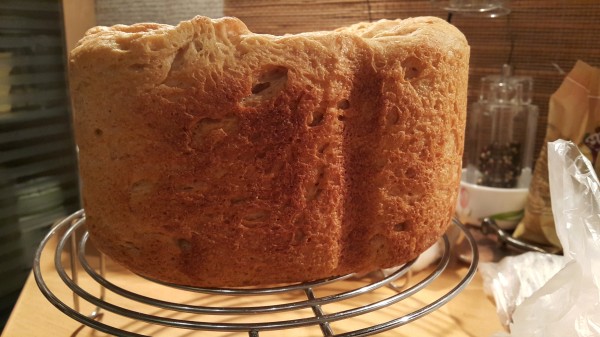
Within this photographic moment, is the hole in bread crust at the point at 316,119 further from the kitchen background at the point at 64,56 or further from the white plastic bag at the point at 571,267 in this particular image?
the kitchen background at the point at 64,56

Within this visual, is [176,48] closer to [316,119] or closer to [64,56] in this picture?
[316,119]

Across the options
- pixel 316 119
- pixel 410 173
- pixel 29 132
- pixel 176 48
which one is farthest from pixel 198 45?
pixel 29 132

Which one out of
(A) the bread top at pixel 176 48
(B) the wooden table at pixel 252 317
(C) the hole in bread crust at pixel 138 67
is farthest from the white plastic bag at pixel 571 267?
(C) the hole in bread crust at pixel 138 67

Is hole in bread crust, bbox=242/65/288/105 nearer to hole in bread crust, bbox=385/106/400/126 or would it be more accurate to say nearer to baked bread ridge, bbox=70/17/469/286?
baked bread ridge, bbox=70/17/469/286

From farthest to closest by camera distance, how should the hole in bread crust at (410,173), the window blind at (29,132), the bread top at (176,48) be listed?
the window blind at (29,132) → the hole in bread crust at (410,173) → the bread top at (176,48)

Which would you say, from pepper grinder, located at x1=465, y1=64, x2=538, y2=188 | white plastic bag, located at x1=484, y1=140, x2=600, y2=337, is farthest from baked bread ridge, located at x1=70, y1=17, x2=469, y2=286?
pepper grinder, located at x1=465, y1=64, x2=538, y2=188

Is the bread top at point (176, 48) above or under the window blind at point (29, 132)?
above

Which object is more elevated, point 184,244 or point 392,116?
point 392,116

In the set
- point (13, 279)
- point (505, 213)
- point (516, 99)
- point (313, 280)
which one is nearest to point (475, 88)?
point (516, 99)
